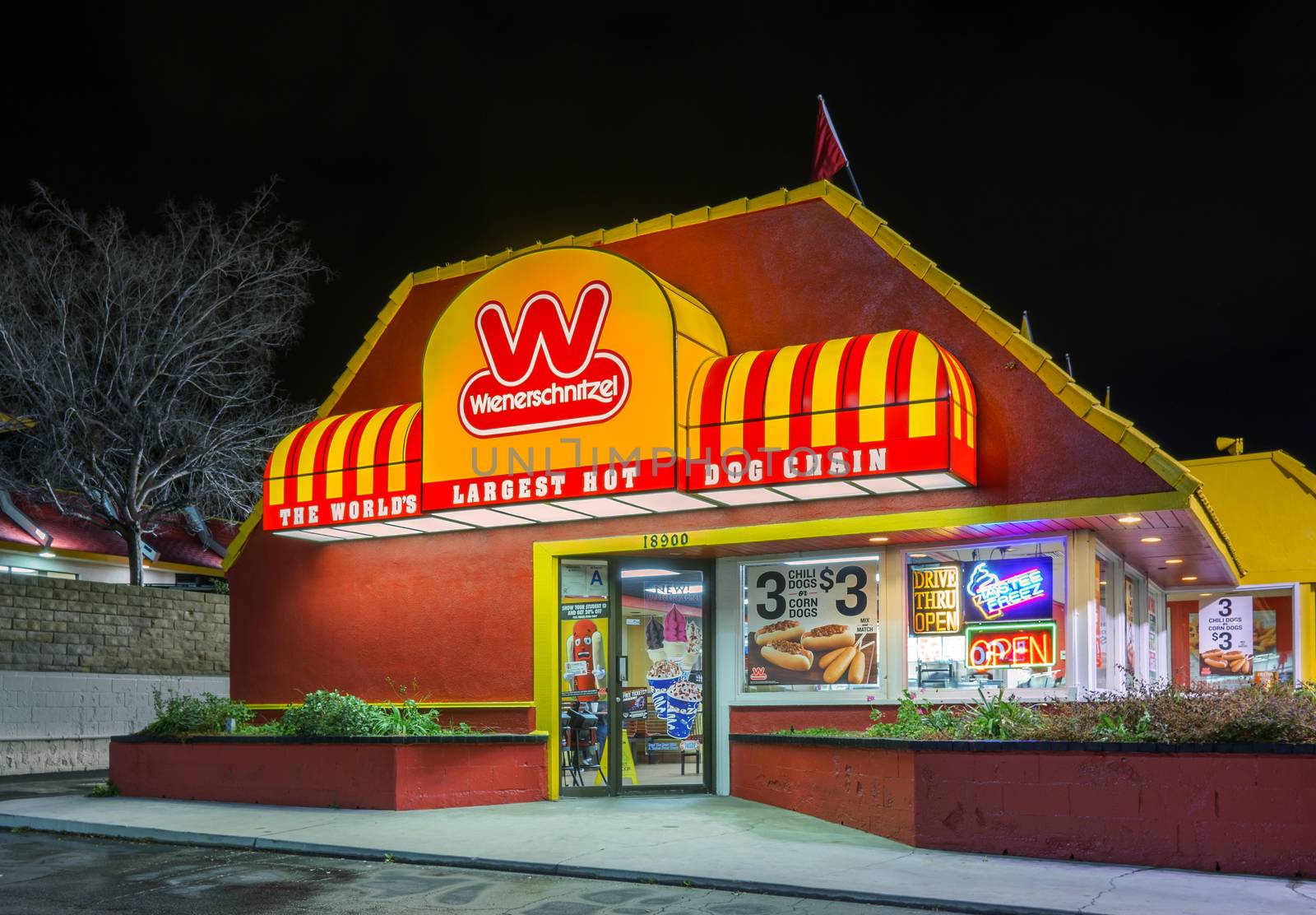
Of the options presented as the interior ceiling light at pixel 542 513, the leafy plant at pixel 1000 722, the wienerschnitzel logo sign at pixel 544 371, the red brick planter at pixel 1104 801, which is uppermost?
the wienerschnitzel logo sign at pixel 544 371

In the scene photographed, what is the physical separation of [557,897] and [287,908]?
1.97m

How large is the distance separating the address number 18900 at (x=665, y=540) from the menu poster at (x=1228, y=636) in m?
12.9

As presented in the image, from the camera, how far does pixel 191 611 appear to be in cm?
2589

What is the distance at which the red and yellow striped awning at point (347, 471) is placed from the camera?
646 inches

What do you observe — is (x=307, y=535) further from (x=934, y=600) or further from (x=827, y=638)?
(x=934, y=600)

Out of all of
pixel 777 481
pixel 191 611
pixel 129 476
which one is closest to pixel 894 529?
pixel 777 481

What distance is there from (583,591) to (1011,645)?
5.49 metres

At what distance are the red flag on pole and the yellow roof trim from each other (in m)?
0.71

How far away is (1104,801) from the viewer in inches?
420

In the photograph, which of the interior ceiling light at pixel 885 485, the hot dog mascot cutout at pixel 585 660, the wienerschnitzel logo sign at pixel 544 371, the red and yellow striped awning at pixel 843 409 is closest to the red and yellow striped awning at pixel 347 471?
the wienerschnitzel logo sign at pixel 544 371

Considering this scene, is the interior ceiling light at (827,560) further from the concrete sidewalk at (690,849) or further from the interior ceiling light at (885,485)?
the concrete sidewalk at (690,849)

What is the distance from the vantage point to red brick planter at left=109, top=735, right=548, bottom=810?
1441cm

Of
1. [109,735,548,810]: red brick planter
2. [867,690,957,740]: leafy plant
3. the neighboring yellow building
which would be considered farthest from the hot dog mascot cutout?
the neighboring yellow building

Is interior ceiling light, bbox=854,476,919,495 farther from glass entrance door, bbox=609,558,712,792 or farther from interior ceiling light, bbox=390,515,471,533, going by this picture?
interior ceiling light, bbox=390,515,471,533
